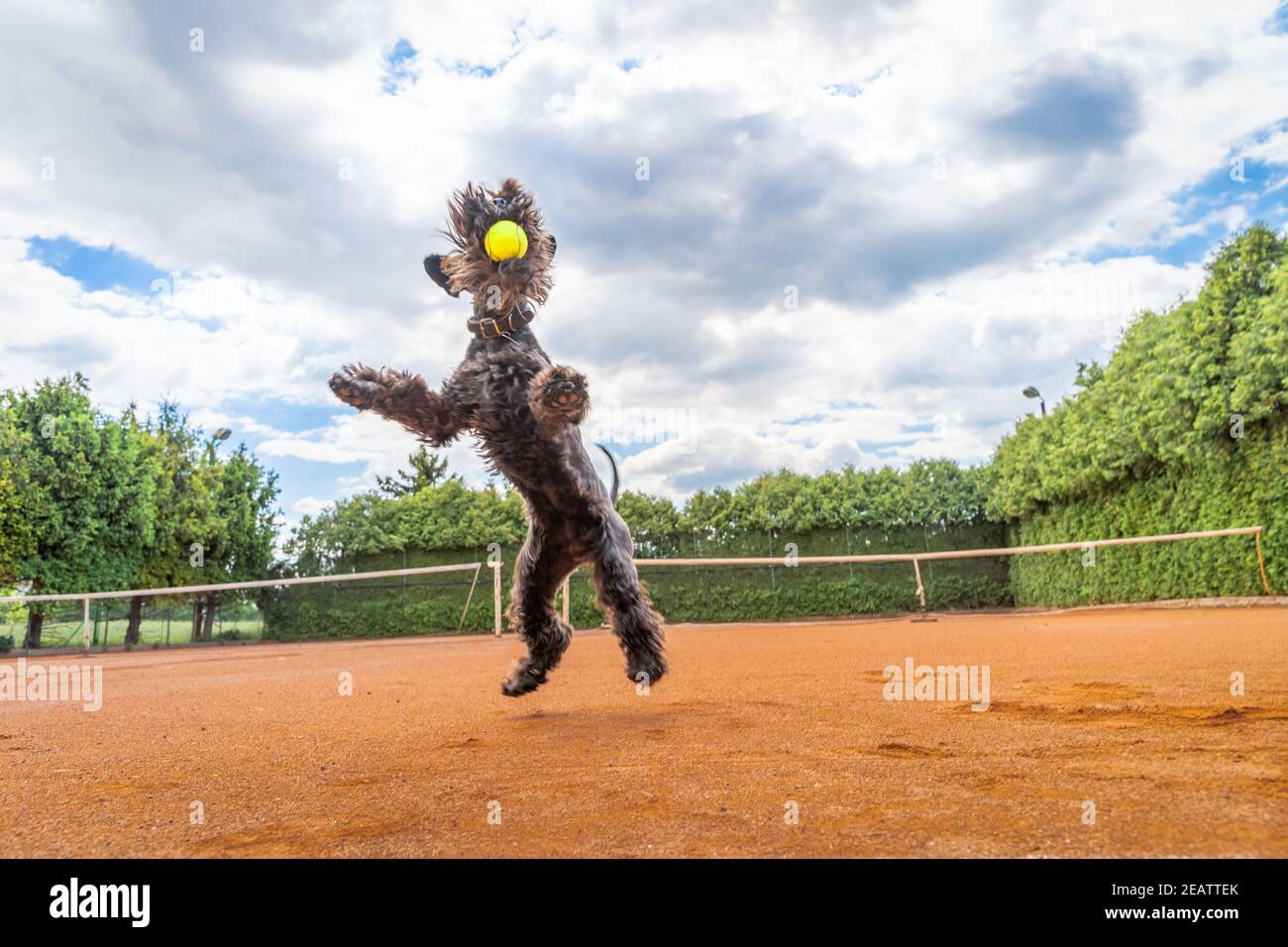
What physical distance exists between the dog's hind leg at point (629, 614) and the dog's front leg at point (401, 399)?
1013mm

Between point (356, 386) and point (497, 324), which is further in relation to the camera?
point (497, 324)

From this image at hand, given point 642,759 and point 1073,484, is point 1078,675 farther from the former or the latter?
point 1073,484

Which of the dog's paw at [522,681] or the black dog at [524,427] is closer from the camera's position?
the black dog at [524,427]

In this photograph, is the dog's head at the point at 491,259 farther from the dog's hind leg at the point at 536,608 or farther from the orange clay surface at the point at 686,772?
the orange clay surface at the point at 686,772

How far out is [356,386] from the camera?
11.8ft

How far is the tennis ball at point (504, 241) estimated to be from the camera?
3.92 meters

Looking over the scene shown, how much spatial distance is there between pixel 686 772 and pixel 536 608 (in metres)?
1.80

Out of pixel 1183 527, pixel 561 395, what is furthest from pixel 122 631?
pixel 1183 527

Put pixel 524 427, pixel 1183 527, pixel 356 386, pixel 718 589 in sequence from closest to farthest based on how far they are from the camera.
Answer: pixel 356 386 → pixel 524 427 → pixel 1183 527 → pixel 718 589

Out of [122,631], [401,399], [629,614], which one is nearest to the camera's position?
[401,399]

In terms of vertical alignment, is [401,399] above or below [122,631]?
above

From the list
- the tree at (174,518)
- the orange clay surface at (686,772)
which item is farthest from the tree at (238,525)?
the orange clay surface at (686,772)

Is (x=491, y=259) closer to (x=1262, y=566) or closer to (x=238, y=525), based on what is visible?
(x=1262, y=566)
